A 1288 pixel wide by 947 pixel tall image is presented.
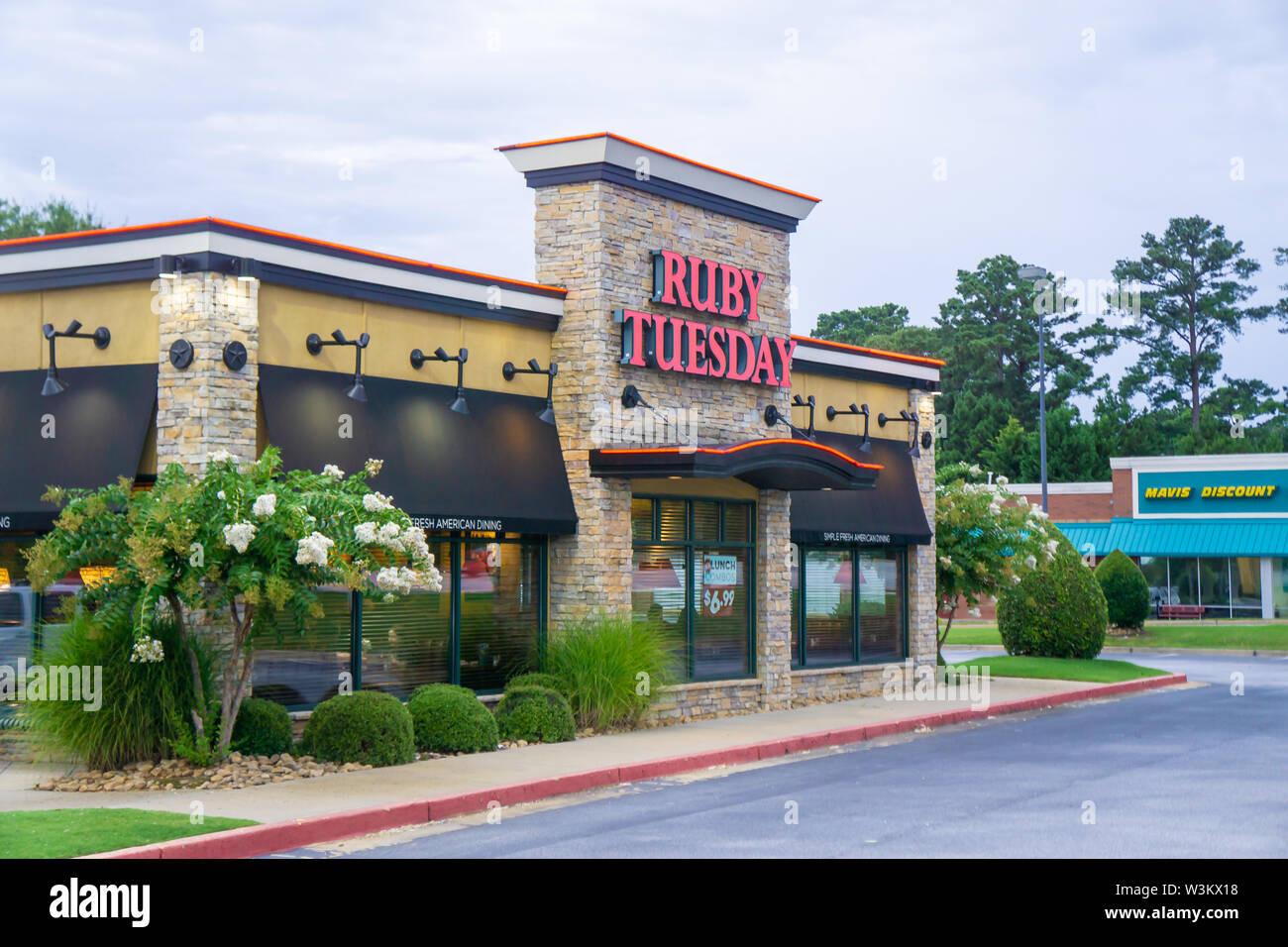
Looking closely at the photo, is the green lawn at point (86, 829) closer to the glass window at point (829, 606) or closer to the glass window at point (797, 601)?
the glass window at point (797, 601)

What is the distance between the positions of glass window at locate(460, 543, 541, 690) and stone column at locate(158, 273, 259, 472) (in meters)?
3.59

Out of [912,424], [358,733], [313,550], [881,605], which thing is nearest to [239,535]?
[313,550]

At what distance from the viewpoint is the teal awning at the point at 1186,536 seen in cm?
5103

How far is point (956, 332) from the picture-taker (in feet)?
284

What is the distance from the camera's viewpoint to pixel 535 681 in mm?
17672

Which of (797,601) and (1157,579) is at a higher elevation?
(1157,579)

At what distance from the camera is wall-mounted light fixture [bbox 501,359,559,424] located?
18297 millimetres

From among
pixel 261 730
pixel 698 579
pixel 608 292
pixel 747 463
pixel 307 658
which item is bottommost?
pixel 261 730

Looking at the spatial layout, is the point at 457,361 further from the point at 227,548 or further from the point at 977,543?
the point at 977,543

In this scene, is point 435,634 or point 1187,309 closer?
point 435,634

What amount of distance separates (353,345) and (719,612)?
733 cm

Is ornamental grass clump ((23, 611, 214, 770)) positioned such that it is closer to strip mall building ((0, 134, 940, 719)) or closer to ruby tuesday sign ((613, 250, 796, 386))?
strip mall building ((0, 134, 940, 719))

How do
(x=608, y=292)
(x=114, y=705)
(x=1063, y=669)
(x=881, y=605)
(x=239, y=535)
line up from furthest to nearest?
(x=1063, y=669) → (x=881, y=605) → (x=608, y=292) → (x=114, y=705) → (x=239, y=535)

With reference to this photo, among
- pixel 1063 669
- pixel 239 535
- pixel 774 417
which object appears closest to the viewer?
pixel 239 535
